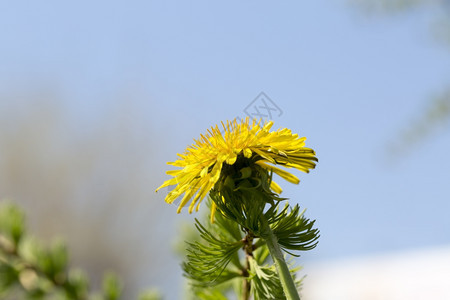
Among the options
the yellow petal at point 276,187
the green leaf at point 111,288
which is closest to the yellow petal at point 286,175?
the yellow petal at point 276,187

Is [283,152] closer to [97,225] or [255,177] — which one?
[255,177]

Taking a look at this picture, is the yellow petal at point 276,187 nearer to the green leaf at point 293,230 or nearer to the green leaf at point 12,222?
the green leaf at point 293,230

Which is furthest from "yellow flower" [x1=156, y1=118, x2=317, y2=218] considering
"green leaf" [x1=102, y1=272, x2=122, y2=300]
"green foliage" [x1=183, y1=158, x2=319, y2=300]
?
"green leaf" [x1=102, y1=272, x2=122, y2=300]

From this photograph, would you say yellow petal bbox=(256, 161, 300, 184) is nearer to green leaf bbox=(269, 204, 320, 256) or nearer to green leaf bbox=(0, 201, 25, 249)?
green leaf bbox=(269, 204, 320, 256)

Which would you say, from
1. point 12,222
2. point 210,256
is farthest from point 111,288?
point 210,256

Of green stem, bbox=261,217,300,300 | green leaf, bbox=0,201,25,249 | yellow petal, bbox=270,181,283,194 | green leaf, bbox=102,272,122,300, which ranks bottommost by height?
green stem, bbox=261,217,300,300

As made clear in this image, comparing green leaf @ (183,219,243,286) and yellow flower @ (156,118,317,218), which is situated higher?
yellow flower @ (156,118,317,218)
